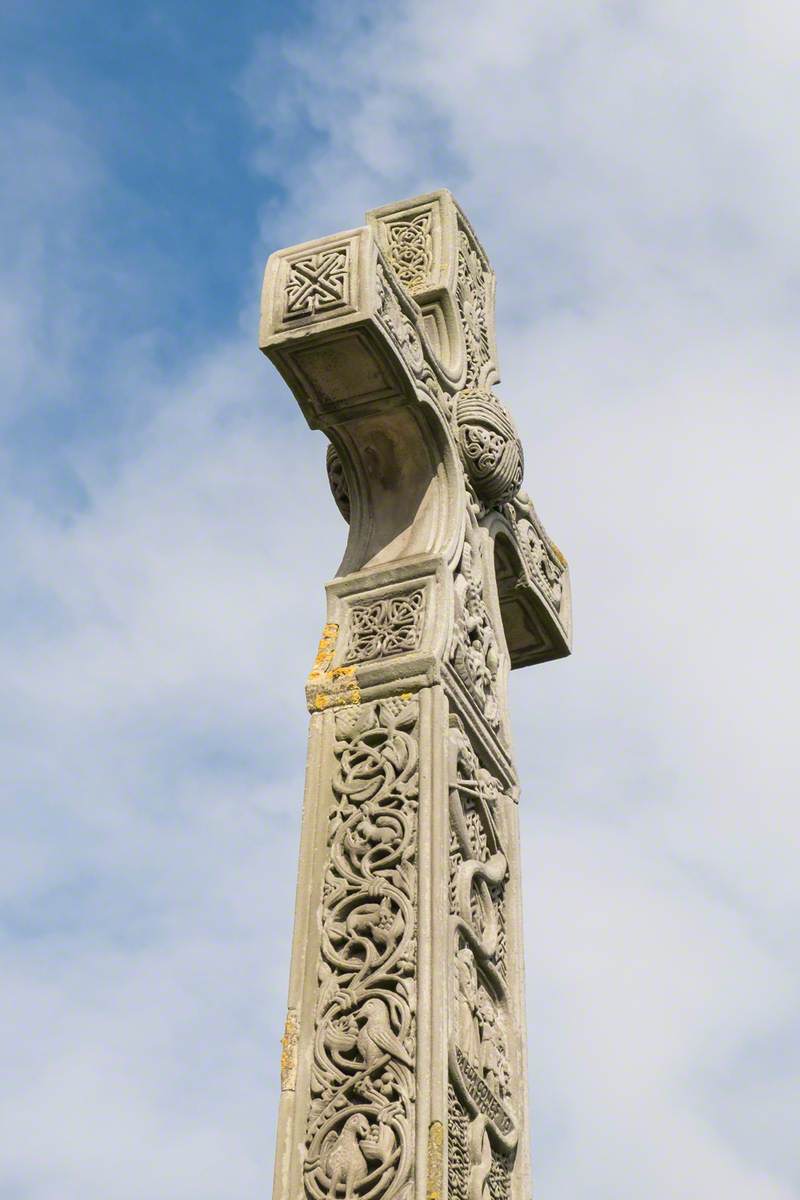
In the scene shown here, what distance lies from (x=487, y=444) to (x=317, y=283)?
3.50 feet

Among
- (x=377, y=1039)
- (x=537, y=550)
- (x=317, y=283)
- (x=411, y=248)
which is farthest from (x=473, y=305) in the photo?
(x=377, y=1039)

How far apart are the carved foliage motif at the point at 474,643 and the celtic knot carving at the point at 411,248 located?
58.5 inches

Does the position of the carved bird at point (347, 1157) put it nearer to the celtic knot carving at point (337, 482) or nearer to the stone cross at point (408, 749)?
the stone cross at point (408, 749)

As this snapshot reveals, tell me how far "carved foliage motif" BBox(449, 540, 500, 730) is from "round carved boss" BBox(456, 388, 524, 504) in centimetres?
35

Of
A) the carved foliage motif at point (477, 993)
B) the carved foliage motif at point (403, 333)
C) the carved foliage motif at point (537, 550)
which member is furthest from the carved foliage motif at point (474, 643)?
the carved foliage motif at point (537, 550)

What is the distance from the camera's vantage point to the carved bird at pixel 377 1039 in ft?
18.4

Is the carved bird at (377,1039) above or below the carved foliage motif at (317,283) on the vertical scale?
below

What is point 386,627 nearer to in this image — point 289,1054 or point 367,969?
point 367,969

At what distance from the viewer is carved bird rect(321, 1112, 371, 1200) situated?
17.7 feet

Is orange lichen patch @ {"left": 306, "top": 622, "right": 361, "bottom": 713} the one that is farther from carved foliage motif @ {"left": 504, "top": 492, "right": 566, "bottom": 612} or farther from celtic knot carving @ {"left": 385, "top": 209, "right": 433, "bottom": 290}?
celtic knot carving @ {"left": 385, "top": 209, "right": 433, "bottom": 290}

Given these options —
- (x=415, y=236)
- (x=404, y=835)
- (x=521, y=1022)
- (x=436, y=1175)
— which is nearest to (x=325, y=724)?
(x=404, y=835)

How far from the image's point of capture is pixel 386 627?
6.85m

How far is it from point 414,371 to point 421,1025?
2.65m

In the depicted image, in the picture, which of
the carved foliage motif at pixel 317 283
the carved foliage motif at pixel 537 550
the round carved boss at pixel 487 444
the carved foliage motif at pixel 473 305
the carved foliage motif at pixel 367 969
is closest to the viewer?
the carved foliage motif at pixel 367 969
